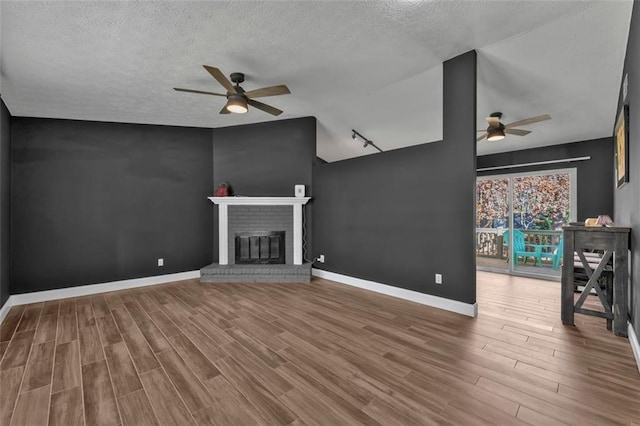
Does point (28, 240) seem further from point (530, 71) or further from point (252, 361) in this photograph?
point (530, 71)

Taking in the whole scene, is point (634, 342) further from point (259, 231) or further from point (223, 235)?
point (223, 235)

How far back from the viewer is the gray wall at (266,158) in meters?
4.99

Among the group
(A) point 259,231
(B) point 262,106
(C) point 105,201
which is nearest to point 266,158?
(A) point 259,231

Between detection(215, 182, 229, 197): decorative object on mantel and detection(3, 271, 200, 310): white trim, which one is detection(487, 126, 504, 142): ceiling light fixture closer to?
detection(215, 182, 229, 197): decorative object on mantel

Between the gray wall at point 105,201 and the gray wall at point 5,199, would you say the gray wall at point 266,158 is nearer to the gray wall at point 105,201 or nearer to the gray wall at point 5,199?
the gray wall at point 105,201

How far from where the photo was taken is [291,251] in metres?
4.93

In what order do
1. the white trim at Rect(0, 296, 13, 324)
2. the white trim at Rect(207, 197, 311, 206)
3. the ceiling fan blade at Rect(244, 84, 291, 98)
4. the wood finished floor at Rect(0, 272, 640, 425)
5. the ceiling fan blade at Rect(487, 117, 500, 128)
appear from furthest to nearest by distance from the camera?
the white trim at Rect(207, 197, 311, 206) → the ceiling fan blade at Rect(487, 117, 500, 128) → the white trim at Rect(0, 296, 13, 324) → the ceiling fan blade at Rect(244, 84, 291, 98) → the wood finished floor at Rect(0, 272, 640, 425)

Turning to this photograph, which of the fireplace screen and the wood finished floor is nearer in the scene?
the wood finished floor

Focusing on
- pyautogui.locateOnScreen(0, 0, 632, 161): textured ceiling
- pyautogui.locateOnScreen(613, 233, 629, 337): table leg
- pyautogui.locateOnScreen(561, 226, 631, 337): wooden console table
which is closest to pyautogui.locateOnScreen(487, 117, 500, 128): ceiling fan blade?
pyautogui.locateOnScreen(0, 0, 632, 161): textured ceiling

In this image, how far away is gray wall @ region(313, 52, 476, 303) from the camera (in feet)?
10.1

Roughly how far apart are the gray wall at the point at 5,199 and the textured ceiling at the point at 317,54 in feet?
0.93

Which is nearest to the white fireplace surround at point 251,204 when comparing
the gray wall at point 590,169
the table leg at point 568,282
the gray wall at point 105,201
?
the gray wall at point 105,201

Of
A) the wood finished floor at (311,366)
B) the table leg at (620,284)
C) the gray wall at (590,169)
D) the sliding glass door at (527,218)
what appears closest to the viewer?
the wood finished floor at (311,366)

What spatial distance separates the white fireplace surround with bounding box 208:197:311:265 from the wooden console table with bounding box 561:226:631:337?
3.47 meters
